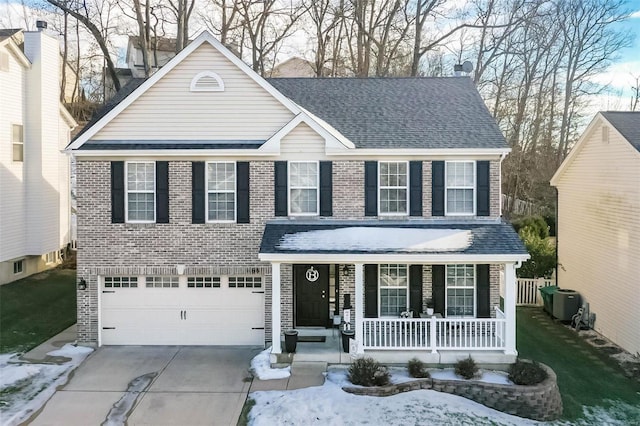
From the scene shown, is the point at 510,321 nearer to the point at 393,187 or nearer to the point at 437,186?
the point at 437,186

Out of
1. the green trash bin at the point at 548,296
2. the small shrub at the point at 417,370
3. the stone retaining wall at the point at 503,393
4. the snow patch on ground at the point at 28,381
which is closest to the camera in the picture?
the snow patch on ground at the point at 28,381

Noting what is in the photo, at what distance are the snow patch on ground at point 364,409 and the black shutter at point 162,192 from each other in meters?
5.95

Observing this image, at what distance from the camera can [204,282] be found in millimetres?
15617

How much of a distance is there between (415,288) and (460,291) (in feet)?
4.17

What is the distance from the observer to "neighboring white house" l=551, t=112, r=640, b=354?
1590 centimetres

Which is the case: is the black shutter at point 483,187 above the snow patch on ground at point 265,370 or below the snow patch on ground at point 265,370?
above

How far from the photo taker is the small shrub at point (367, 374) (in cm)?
1233

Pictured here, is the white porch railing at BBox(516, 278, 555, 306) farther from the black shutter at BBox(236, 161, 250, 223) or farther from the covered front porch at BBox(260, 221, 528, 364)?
the black shutter at BBox(236, 161, 250, 223)

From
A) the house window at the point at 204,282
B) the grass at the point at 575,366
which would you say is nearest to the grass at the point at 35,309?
the house window at the point at 204,282

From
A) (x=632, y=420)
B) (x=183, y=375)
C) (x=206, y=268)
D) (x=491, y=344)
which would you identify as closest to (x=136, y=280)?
(x=206, y=268)

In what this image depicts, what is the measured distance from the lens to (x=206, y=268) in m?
15.4

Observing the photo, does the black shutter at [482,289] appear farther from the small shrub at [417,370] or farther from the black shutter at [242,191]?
the black shutter at [242,191]

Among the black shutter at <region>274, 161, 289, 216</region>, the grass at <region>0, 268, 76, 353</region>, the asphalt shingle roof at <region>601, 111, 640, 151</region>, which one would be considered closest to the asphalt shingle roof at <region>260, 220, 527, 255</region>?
the black shutter at <region>274, 161, 289, 216</region>

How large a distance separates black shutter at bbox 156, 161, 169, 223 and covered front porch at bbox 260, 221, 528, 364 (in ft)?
10.9
